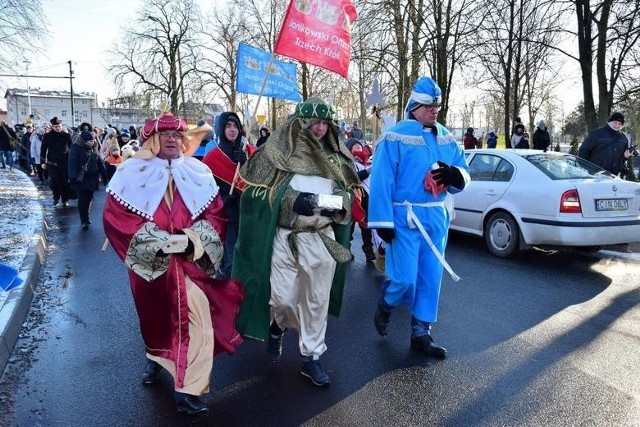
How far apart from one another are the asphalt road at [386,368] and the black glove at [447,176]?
1.31 meters

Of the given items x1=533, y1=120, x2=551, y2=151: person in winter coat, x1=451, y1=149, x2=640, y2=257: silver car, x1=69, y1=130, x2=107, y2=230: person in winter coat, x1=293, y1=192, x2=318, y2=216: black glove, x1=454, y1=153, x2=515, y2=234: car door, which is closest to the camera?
x1=293, y1=192, x2=318, y2=216: black glove

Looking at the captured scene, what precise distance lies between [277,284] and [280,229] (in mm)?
372

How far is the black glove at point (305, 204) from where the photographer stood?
3.61 metres

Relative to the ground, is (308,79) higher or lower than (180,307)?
higher

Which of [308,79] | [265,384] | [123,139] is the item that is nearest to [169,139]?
[265,384]

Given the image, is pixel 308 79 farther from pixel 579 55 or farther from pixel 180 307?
pixel 180 307

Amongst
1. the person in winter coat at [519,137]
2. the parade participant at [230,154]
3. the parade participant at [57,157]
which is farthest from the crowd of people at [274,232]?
the person in winter coat at [519,137]

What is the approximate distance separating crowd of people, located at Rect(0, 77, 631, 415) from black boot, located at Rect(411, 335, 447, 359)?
11 mm

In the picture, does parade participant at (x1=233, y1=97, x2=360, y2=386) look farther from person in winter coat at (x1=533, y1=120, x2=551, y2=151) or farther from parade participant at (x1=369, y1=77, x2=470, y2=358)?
person in winter coat at (x1=533, y1=120, x2=551, y2=151)

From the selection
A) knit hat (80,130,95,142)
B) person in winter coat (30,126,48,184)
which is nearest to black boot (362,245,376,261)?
knit hat (80,130,95,142)

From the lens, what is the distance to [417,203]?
422 centimetres

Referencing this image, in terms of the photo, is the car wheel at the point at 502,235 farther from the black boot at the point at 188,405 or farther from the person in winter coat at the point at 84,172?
the person in winter coat at the point at 84,172

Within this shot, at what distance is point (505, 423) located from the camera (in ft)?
10.5

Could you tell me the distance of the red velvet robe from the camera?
10.7 ft
